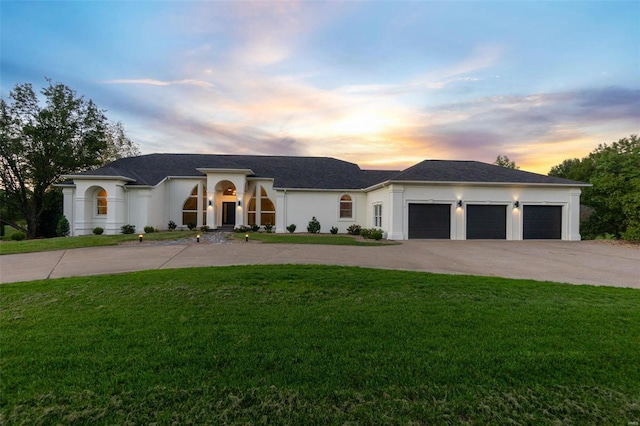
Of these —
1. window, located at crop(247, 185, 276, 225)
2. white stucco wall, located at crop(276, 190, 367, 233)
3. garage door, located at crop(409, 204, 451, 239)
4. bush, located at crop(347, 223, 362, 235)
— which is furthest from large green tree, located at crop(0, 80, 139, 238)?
garage door, located at crop(409, 204, 451, 239)

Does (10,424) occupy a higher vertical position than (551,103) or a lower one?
lower

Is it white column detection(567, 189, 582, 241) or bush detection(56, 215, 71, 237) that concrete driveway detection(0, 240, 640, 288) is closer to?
white column detection(567, 189, 582, 241)

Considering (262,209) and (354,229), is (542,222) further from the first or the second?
(262,209)

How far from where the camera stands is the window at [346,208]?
21.0 metres

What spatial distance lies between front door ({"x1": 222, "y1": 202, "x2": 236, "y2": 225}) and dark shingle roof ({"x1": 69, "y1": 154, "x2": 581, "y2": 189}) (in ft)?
10.5

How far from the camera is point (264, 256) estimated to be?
33.1 feet

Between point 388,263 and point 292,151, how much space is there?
2226 cm

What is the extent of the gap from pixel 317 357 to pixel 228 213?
21.7m

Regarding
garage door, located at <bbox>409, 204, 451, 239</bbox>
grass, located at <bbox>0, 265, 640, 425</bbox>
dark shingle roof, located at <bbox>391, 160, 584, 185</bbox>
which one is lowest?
grass, located at <bbox>0, 265, 640, 425</bbox>

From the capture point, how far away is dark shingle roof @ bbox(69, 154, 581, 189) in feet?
56.6

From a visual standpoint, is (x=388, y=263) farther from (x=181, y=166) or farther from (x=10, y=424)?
(x=181, y=166)

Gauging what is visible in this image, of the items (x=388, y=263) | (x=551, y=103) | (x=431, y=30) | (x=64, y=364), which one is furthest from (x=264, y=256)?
(x=551, y=103)

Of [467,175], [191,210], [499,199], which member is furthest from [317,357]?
[191,210]

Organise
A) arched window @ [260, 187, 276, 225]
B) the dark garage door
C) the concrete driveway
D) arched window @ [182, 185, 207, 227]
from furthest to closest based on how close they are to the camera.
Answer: arched window @ [260, 187, 276, 225] < arched window @ [182, 185, 207, 227] < the dark garage door < the concrete driveway
